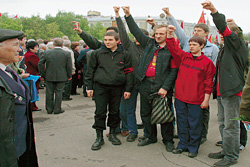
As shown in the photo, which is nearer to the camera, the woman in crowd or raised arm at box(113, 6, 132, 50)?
raised arm at box(113, 6, 132, 50)

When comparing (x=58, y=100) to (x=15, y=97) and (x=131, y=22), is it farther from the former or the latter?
(x=15, y=97)

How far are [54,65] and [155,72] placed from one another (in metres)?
3.57

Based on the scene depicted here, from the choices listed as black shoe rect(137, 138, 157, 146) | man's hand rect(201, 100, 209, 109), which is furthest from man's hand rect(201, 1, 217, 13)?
black shoe rect(137, 138, 157, 146)

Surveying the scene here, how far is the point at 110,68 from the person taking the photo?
411 cm

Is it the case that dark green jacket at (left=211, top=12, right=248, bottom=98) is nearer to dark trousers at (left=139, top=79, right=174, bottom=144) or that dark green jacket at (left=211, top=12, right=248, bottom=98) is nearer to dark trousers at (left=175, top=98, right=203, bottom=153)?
dark trousers at (left=175, top=98, right=203, bottom=153)

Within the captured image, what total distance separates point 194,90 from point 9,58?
2.60 meters

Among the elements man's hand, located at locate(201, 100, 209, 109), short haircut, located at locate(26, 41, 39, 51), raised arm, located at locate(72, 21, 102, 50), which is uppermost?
raised arm, located at locate(72, 21, 102, 50)

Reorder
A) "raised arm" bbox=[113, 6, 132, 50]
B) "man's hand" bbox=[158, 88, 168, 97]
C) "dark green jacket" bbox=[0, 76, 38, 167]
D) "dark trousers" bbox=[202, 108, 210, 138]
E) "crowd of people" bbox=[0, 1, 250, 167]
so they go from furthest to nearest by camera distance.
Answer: "dark trousers" bbox=[202, 108, 210, 138] < "raised arm" bbox=[113, 6, 132, 50] < "man's hand" bbox=[158, 88, 168, 97] < "crowd of people" bbox=[0, 1, 250, 167] < "dark green jacket" bbox=[0, 76, 38, 167]

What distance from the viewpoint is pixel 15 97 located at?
1.94 meters

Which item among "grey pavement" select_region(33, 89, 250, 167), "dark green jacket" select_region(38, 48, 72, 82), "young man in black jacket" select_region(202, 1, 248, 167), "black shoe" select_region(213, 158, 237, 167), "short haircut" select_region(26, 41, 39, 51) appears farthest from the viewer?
"short haircut" select_region(26, 41, 39, 51)

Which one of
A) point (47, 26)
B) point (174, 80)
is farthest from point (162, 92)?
point (47, 26)

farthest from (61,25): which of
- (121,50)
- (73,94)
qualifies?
(121,50)

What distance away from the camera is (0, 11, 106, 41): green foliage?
60.2 metres

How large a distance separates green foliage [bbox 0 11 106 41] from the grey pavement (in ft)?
174
